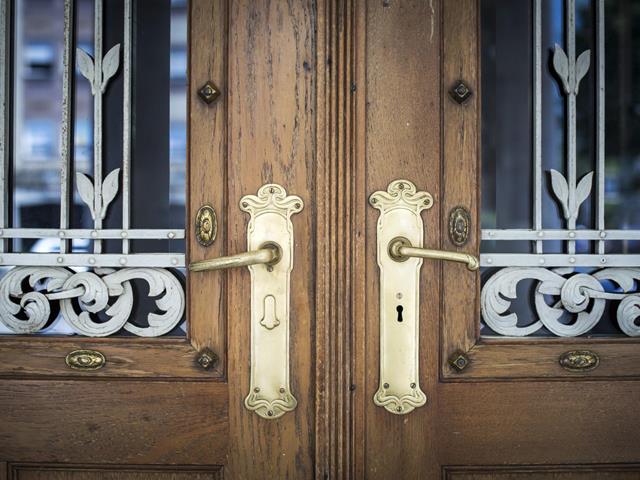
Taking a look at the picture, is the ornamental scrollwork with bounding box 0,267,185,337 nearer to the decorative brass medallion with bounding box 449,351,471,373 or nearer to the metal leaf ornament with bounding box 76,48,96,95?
the metal leaf ornament with bounding box 76,48,96,95

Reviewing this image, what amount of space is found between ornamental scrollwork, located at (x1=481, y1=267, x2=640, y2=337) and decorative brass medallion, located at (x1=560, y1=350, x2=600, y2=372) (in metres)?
0.03

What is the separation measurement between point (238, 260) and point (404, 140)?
0.35 m

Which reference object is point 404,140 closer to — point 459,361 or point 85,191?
point 459,361

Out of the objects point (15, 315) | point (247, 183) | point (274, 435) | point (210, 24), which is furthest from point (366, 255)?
point (15, 315)

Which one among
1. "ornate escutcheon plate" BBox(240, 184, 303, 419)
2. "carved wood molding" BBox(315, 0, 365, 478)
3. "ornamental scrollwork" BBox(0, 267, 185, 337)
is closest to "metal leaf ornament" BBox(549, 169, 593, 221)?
"carved wood molding" BBox(315, 0, 365, 478)

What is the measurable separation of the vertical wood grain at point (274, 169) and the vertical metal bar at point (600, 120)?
0.50 metres

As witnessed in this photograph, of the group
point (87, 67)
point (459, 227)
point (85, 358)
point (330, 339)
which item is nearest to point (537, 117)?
point (459, 227)

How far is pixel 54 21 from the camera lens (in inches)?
→ 33.6

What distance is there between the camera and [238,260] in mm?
762

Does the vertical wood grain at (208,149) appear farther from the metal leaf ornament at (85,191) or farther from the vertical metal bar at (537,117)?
the vertical metal bar at (537,117)

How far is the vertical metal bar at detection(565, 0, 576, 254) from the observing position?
2.74 feet

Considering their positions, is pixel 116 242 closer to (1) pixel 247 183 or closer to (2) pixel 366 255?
(1) pixel 247 183

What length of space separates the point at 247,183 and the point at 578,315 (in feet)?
2.08

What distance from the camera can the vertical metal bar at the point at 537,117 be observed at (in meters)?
0.83
